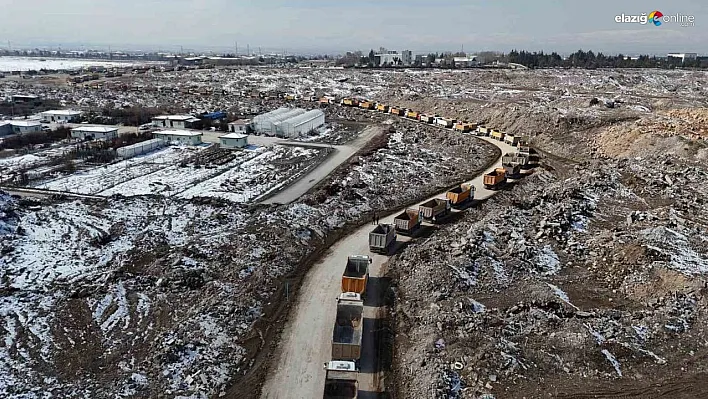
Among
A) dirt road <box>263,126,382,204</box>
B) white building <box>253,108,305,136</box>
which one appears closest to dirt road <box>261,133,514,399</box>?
dirt road <box>263,126,382,204</box>

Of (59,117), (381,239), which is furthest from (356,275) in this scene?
(59,117)

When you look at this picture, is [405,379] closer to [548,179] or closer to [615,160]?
[548,179]

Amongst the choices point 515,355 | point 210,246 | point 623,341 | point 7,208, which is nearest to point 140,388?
point 210,246

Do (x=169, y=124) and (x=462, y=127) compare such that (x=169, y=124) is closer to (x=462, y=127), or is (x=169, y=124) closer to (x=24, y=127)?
(x=24, y=127)

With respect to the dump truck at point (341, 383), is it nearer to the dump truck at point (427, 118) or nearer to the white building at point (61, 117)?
the dump truck at point (427, 118)

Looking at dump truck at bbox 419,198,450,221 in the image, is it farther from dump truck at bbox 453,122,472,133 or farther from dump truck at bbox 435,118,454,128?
dump truck at bbox 435,118,454,128

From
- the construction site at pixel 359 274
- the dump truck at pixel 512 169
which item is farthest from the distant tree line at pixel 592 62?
the dump truck at pixel 512 169
